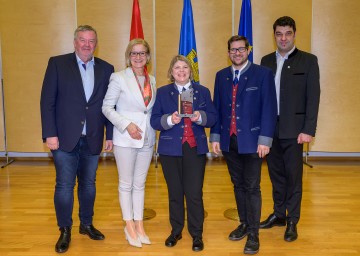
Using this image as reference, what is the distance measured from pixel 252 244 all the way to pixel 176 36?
397 cm

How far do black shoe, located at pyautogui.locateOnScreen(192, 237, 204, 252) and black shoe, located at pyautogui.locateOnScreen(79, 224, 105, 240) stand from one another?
81cm

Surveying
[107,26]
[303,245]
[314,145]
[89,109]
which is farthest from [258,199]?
[107,26]

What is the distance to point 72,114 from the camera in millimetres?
3133

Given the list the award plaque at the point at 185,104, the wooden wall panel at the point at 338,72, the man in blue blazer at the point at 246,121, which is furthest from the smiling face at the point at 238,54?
the wooden wall panel at the point at 338,72

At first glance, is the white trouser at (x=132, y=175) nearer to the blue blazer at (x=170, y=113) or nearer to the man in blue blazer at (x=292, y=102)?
the blue blazer at (x=170, y=113)

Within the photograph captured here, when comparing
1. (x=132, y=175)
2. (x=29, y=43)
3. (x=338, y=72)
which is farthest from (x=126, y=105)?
(x=338, y=72)

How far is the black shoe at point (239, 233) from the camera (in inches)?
135

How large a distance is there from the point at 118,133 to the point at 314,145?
4238 millimetres

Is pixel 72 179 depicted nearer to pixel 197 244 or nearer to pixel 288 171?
pixel 197 244

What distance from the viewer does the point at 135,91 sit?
3152mm

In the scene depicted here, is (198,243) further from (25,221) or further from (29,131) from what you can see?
(29,131)

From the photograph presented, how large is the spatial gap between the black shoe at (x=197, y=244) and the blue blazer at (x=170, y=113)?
28.8 inches

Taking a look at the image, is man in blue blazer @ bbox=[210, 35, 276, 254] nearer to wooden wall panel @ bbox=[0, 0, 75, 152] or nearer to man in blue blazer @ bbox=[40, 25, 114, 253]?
man in blue blazer @ bbox=[40, 25, 114, 253]

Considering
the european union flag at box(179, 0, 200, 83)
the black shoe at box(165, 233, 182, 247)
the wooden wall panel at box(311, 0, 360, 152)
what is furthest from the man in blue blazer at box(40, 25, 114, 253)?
the wooden wall panel at box(311, 0, 360, 152)
